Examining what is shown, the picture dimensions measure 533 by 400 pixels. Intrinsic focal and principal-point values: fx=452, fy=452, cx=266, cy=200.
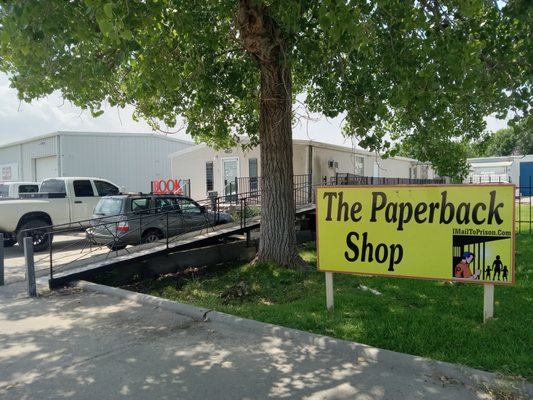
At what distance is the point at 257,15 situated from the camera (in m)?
8.27

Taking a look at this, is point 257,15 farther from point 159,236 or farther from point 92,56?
A: point 159,236

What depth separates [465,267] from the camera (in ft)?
17.5

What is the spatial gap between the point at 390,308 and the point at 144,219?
7339 mm

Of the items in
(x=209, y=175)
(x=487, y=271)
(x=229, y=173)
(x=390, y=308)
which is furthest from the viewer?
(x=209, y=175)

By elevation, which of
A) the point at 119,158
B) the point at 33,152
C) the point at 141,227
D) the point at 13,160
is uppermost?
the point at 33,152

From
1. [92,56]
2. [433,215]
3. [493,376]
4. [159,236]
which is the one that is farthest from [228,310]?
[159,236]

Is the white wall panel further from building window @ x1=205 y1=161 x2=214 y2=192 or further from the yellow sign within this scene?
the yellow sign

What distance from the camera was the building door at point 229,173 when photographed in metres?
20.3

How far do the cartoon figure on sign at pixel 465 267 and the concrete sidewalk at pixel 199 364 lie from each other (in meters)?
1.54

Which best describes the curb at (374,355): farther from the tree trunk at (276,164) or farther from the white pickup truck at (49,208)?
the white pickup truck at (49,208)

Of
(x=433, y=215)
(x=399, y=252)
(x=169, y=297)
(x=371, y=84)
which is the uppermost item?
(x=371, y=84)

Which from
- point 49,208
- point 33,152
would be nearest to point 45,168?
point 33,152

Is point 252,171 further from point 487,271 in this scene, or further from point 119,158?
point 487,271

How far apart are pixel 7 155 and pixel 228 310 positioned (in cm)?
3401
